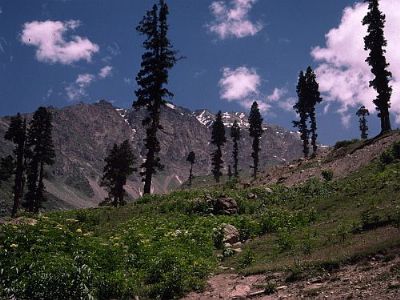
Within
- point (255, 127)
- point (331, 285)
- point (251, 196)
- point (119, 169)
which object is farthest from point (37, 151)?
point (331, 285)

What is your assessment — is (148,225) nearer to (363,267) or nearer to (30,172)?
(363,267)

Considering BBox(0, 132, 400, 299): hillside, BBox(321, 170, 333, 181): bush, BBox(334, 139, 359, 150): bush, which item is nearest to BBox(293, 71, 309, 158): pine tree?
BBox(334, 139, 359, 150): bush

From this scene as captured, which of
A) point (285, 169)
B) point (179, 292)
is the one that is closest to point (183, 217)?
point (179, 292)

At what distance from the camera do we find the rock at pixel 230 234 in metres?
21.8

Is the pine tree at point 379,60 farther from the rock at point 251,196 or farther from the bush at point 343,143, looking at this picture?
the rock at point 251,196

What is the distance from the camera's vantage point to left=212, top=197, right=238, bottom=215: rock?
27688mm

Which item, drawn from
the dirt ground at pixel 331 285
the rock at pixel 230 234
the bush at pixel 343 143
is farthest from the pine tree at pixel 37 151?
the dirt ground at pixel 331 285

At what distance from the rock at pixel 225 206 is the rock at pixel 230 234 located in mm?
4265

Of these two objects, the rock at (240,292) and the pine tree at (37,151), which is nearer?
the rock at (240,292)

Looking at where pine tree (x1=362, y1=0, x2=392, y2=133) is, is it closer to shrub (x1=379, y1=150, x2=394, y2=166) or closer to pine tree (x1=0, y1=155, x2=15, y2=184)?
shrub (x1=379, y1=150, x2=394, y2=166)

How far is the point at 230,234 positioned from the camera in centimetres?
2238

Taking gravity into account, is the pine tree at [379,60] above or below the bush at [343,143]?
above

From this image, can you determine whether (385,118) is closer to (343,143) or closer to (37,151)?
(343,143)

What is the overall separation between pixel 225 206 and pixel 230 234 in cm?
571
